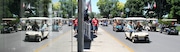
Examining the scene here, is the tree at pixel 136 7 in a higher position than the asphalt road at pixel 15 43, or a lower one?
higher

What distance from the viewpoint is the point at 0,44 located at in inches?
77.5

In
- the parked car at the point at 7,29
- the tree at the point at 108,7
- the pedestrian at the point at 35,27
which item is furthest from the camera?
the tree at the point at 108,7

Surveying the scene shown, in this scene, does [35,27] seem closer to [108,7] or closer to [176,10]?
[176,10]

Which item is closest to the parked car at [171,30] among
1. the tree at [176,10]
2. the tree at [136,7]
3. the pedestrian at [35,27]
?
the tree at [176,10]

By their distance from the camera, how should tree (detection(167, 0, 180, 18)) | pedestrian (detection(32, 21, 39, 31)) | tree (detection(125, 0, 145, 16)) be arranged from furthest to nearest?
tree (detection(125, 0, 145, 16)) < tree (detection(167, 0, 180, 18)) < pedestrian (detection(32, 21, 39, 31))

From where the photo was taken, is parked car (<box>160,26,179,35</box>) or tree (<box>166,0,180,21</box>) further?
tree (<box>166,0,180,21</box>)

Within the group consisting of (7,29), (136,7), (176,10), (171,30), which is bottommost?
(171,30)

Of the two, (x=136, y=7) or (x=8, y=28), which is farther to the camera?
(x=136, y=7)

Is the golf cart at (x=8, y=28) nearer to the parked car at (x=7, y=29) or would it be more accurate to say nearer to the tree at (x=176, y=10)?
the parked car at (x=7, y=29)

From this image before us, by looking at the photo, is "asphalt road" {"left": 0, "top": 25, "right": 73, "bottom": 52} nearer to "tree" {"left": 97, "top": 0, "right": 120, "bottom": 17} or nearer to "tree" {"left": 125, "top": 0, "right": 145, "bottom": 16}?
"tree" {"left": 125, "top": 0, "right": 145, "bottom": 16}

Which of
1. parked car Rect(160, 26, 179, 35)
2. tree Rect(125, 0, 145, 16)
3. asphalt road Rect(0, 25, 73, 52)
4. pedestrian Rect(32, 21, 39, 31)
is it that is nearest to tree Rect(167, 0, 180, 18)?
parked car Rect(160, 26, 179, 35)

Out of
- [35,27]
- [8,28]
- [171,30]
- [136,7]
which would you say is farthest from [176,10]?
[8,28]

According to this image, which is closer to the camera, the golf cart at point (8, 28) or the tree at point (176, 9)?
the golf cart at point (8, 28)

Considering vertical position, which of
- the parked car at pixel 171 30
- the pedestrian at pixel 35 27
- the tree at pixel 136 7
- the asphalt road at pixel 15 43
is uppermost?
the tree at pixel 136 7
